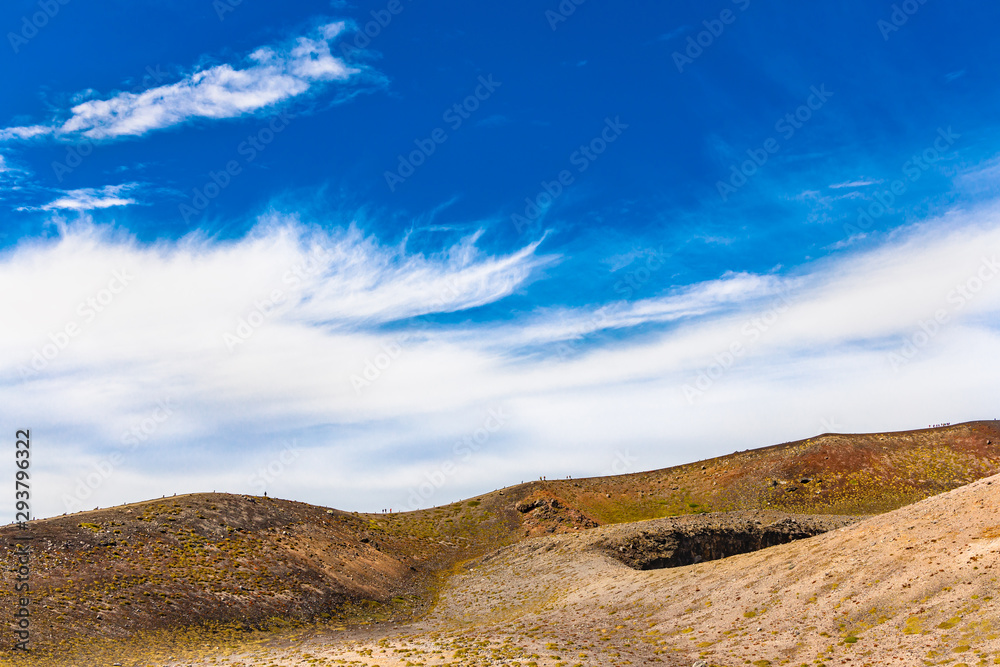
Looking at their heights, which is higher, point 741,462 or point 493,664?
point 741,462

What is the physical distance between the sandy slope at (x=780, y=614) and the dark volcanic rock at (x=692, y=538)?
33.7 ft

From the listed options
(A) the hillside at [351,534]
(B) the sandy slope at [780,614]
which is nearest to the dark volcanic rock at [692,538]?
(B) the sandy slope at [780,614]

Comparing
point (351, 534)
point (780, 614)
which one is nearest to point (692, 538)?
point (780, 614)

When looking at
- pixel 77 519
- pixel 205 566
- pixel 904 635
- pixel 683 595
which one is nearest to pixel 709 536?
pixel 683 595

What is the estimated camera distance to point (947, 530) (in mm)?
34750

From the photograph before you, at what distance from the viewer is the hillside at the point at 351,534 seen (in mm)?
45438

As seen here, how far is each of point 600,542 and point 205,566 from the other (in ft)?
111

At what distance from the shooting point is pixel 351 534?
7112cm

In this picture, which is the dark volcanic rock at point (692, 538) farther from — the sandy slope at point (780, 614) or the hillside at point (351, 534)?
the hillside at point (351, 534)

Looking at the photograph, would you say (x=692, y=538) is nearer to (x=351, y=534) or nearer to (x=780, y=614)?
(x=780, y=614)

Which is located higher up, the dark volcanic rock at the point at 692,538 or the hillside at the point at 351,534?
the hillside at the point at 351,534

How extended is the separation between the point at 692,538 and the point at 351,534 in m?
34.9

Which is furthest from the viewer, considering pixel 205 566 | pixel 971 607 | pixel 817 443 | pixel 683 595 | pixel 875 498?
pixel 817 443

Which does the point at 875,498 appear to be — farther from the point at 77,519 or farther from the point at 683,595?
the point at 77,519
